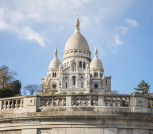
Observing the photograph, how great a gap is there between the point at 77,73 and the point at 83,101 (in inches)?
4249

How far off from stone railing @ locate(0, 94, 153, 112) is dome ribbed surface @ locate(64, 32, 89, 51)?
406 feet

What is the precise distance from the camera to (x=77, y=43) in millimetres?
138125

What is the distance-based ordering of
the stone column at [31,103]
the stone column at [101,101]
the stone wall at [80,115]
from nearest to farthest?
the stone wall at [80,115]
the stone column at [101,101]
the stone column at [31,103]

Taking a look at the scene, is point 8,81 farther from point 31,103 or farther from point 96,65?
point 96,65

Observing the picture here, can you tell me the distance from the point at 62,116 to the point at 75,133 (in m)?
0.84

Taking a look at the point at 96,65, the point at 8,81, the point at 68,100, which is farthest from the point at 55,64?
the point at 68,100

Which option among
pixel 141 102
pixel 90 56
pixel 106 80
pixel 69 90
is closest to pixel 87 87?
pixel 69 90

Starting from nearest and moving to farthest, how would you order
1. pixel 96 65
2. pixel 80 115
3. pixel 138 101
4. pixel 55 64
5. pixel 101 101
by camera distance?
pixel 80 115
pixel 101 101
pixel 138 101
pixel 96 65
pixel 55 64

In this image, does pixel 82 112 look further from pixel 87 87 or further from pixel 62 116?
pixel 87 87

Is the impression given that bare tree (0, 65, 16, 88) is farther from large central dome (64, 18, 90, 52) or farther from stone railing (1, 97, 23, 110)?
large central dome (64, 18, 90, 52)

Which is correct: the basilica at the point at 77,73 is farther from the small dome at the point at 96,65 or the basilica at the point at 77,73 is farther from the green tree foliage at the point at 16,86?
the green tree foliage at the point at 16,86

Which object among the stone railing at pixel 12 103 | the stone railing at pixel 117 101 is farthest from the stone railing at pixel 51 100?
the stone railing at pixel 117 101

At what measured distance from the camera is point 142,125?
478 inches

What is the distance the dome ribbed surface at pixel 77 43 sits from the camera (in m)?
137
